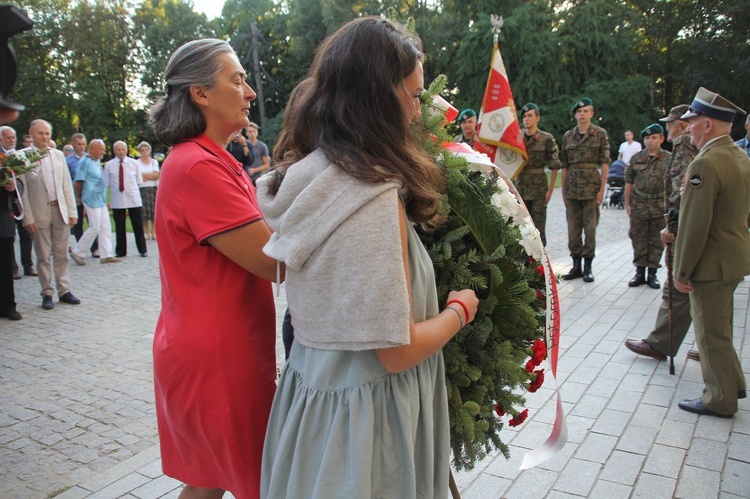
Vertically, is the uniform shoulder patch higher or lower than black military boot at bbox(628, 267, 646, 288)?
higher

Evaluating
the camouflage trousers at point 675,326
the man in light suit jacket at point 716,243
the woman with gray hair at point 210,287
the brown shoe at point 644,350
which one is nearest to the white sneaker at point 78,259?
the brown shoe at point 644,350

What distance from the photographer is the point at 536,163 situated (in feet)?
28.2

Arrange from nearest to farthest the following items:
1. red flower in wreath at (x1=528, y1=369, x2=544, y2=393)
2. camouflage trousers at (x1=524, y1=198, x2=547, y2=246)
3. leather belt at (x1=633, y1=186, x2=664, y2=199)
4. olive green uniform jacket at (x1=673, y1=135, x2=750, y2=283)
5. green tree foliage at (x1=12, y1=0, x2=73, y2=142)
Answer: red flower in wreath at (x1=528, y1=369, x2=544, y2=393) < olive green uniform jacket at (x1=673, y1=135, x2=750, y2=283) < leather belt at (x1=633, y1=186, x2=664, y2=199) < camouflage trousers at (x1=524, y1=198, x2=547, y2=246) < green tree foliage at (x1=12, y1=0, x2=73, y2=142)

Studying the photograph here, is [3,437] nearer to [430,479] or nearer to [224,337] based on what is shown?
[224,337]

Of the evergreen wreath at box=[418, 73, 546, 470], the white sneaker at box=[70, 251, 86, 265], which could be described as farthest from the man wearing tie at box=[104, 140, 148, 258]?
the evergreen wreath at box=[418, 73, 546, 470]

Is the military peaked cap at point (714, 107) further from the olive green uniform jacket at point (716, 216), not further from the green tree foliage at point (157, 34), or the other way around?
the green tree foliage at point (157, 34)

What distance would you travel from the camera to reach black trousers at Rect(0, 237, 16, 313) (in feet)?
22.2

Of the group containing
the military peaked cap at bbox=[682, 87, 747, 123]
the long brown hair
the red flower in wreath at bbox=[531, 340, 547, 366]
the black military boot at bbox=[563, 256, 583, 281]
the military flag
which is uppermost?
the military flag

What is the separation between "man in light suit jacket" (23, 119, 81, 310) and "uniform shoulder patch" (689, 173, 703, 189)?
6.98 m

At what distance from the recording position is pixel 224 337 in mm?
1838

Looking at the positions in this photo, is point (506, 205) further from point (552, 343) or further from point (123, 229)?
point (123, 229)

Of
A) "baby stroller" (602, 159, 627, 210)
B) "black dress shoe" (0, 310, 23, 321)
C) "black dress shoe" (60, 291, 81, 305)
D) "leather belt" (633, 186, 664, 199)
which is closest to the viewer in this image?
"black dress shoe" (0, 310, 23, 321)

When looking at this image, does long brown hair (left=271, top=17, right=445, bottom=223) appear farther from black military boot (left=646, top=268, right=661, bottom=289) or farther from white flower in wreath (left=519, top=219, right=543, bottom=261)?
black military boot (left=646, top=268, right=661, bottom=289)

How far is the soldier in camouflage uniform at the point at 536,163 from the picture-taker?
8.54 m
